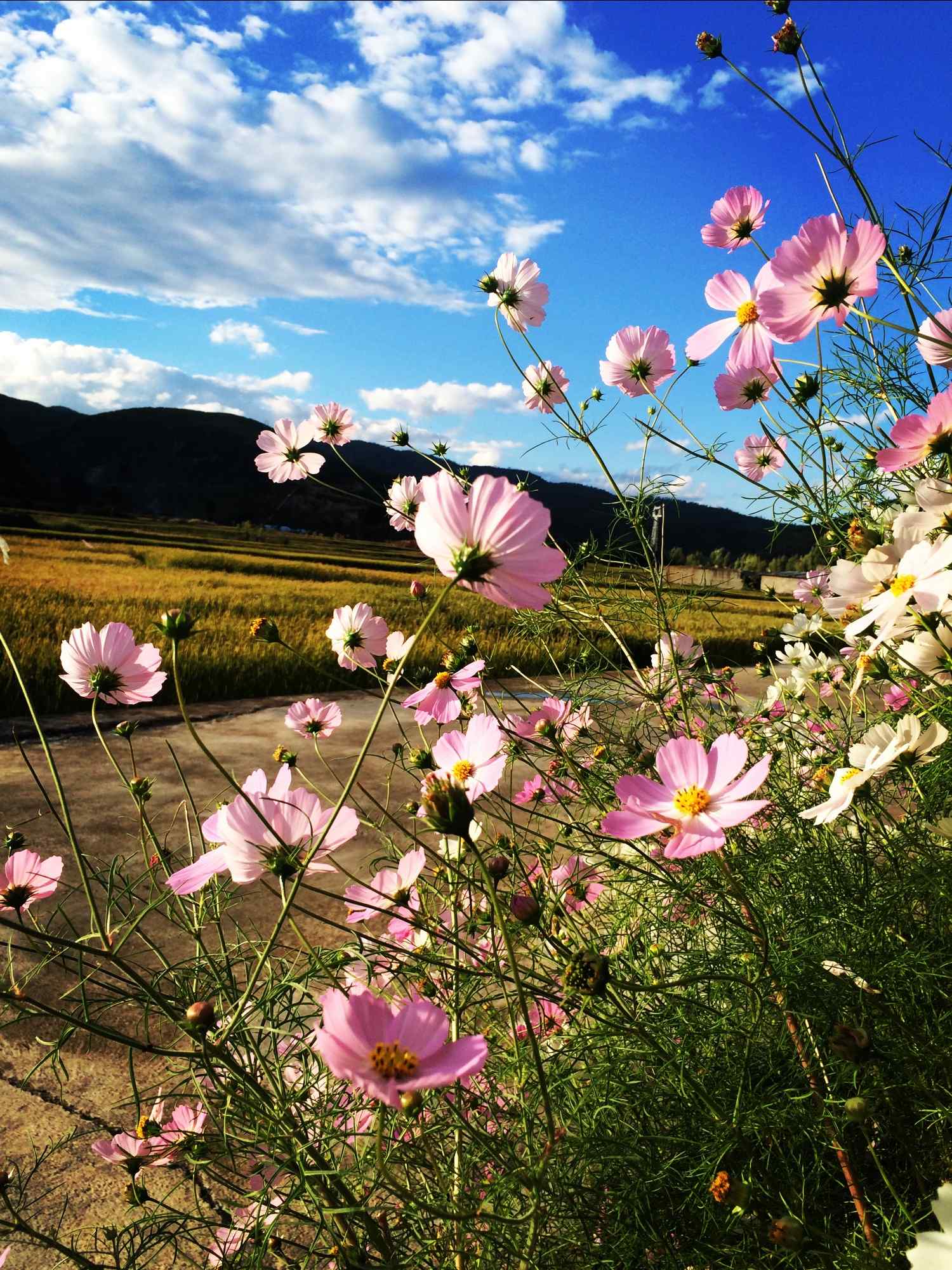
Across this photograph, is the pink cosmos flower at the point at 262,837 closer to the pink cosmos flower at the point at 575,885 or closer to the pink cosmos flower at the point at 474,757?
the pink cosmos flower at the point at 474,757

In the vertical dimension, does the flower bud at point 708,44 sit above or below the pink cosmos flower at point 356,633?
above

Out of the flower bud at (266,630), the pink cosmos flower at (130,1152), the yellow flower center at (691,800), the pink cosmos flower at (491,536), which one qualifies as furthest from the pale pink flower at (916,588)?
the pink cosmos flower at (130,1152)

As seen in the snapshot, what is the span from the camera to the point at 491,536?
0.58 metres

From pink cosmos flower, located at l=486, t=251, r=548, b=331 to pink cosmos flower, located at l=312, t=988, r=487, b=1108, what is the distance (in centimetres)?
137

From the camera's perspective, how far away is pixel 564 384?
1.56m

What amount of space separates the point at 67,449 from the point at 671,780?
335ft

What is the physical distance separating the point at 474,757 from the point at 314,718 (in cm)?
65

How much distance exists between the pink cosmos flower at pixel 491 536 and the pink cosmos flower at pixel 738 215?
2.95 feet

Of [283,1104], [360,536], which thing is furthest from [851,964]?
[360,536]

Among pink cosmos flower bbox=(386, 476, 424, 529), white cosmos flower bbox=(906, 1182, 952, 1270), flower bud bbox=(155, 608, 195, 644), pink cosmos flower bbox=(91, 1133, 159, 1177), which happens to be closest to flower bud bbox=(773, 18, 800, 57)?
pink cosmos flower bbox=(386, 476, 424, 529)

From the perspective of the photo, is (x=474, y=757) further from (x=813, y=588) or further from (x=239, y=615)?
(x=239, y=615)

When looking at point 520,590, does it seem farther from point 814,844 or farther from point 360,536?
point 360,536

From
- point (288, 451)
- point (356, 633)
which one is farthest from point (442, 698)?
point (288, 451)

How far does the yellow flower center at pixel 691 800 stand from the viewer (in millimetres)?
680
